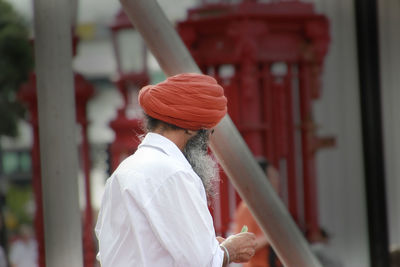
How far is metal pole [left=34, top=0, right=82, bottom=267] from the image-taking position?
1376mm

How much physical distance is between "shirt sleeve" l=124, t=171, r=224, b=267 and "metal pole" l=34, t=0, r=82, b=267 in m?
0.17

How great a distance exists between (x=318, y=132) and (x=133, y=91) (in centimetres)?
156

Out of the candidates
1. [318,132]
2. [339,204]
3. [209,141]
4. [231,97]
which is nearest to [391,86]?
[318,132]

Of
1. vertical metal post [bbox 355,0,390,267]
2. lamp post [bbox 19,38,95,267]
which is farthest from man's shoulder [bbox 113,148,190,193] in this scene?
lamp post [bbox 19,38,95,267]

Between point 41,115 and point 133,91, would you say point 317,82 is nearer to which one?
point 133,91

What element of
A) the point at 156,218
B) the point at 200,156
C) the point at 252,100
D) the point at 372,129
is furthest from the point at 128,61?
the point at 156,218

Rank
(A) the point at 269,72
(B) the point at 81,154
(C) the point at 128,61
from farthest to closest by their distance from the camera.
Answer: (B) the point at 81,154 < (A) the point at 269,72 < (C) the point at 128,61

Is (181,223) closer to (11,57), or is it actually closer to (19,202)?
(11,57)

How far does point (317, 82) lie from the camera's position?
13.8 feet

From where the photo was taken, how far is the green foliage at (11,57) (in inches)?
179

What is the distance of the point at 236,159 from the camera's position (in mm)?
1491

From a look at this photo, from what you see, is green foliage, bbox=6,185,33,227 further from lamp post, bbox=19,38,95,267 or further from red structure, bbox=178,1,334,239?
red structure, bbox=178,1,334,239

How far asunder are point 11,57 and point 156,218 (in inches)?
138

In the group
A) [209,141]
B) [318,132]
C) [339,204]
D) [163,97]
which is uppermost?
[163,97]
